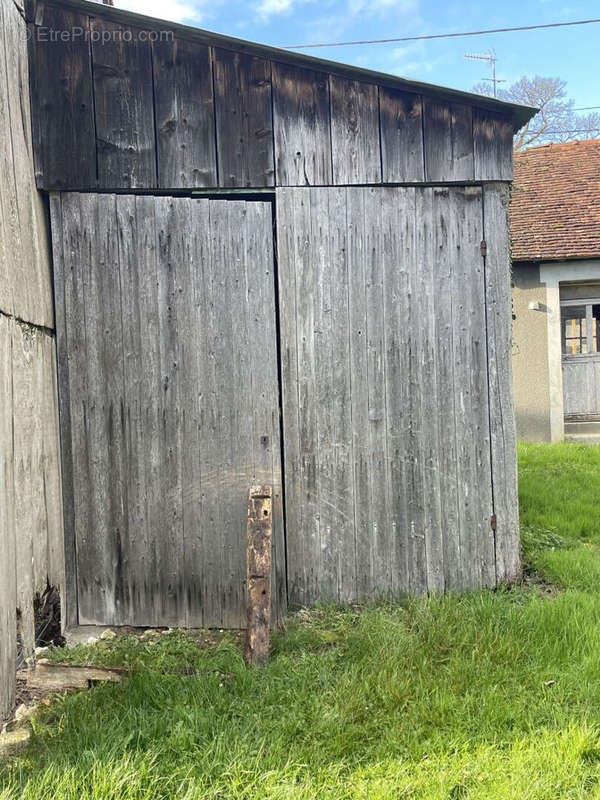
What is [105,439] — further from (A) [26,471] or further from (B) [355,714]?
(B) [355,714]

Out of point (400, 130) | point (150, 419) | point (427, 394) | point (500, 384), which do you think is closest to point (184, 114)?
point (400, 130)

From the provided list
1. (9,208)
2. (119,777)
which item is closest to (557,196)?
(9,208)

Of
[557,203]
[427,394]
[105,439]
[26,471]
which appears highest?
[557,203]

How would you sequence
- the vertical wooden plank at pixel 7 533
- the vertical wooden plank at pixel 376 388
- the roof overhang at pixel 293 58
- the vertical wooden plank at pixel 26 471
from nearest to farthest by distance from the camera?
the vertical wooden plank at pixel 7 533 < the vertical wooden plank at pixel 26 471 < the roof overhang at pixel 293 58 < the vertical wooden plank at pixel 376 388

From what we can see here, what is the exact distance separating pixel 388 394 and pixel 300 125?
76.6 inches

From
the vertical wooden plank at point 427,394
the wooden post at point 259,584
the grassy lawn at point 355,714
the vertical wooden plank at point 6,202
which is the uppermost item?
the vertical wooden plank at point 6,202

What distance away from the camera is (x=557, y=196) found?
12.6 meters

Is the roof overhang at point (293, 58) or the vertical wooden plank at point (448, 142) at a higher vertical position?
the roof overhang at point (293, 58)

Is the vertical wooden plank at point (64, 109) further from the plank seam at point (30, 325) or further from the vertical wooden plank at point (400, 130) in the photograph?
the vertical wooden plank at point (400, 130)

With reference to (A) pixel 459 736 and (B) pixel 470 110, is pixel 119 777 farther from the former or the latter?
(B) pixel 470 110

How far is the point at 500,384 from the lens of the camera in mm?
4359

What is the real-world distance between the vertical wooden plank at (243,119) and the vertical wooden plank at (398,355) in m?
0.93

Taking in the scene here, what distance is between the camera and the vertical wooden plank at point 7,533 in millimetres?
3148

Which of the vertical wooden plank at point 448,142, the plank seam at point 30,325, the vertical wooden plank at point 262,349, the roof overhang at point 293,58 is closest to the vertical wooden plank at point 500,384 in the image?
the vertical wooden plank at point 448,142
